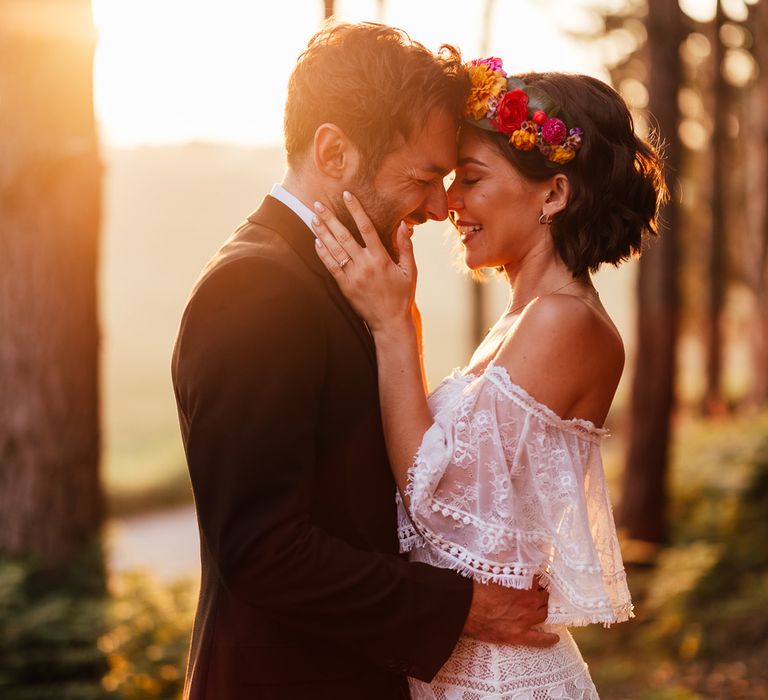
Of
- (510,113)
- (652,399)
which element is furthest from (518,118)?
(652,399)

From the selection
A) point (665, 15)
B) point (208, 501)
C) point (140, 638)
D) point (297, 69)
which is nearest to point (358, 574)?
point (208, 501)

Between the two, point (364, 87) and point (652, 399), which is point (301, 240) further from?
point (652, 399)

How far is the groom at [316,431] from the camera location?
198 cm

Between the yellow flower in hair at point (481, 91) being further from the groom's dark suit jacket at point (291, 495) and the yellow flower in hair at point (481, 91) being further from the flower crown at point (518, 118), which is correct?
the groom's dark suit jacket at point (291, 495)

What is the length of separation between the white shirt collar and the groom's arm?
0.31 m

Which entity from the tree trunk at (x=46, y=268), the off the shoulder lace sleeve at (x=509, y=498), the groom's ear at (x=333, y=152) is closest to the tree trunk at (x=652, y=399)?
the tree trunk at (x=46, y=268)

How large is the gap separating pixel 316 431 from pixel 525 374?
61 centimetres

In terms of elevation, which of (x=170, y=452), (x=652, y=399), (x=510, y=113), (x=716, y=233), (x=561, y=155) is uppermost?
(x=510, y=113)

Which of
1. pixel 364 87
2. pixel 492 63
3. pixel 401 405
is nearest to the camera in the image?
pixel 364 87

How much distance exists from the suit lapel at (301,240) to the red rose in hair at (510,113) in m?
0.70

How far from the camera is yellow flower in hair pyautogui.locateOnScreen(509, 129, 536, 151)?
271cm

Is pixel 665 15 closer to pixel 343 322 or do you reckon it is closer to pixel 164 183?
pixel 343 322

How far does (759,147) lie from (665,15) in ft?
29.0

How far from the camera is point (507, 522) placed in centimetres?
245
